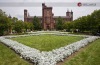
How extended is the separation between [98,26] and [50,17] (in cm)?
5824

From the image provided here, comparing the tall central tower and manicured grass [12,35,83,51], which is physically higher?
the tall central tower

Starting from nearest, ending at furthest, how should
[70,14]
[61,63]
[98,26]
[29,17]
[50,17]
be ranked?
[61,63], [98,26], [50,17], [29,17], [70,14]

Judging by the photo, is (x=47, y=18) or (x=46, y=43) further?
(x=47, y=18)

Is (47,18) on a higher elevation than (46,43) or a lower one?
higher

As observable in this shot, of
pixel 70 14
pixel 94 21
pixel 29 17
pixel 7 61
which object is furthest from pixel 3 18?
pixel 70 14

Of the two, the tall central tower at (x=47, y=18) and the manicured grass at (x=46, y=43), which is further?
the tall central tower at (x=47, y=18)

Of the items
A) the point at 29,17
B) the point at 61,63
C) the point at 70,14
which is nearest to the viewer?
the point at 61,63

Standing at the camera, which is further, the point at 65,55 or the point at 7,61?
the point at 65,55

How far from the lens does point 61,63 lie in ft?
28.2

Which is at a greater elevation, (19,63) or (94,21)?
(94,21)

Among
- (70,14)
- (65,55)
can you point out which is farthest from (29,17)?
(65,55)

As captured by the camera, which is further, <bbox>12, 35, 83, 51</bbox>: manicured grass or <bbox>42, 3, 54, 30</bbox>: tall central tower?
<bbox>42, 3, 54, 30</bbox>: tall central tower

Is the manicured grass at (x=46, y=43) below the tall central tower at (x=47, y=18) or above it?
below

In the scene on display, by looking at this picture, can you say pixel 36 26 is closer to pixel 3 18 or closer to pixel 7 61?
pixel 3 18
